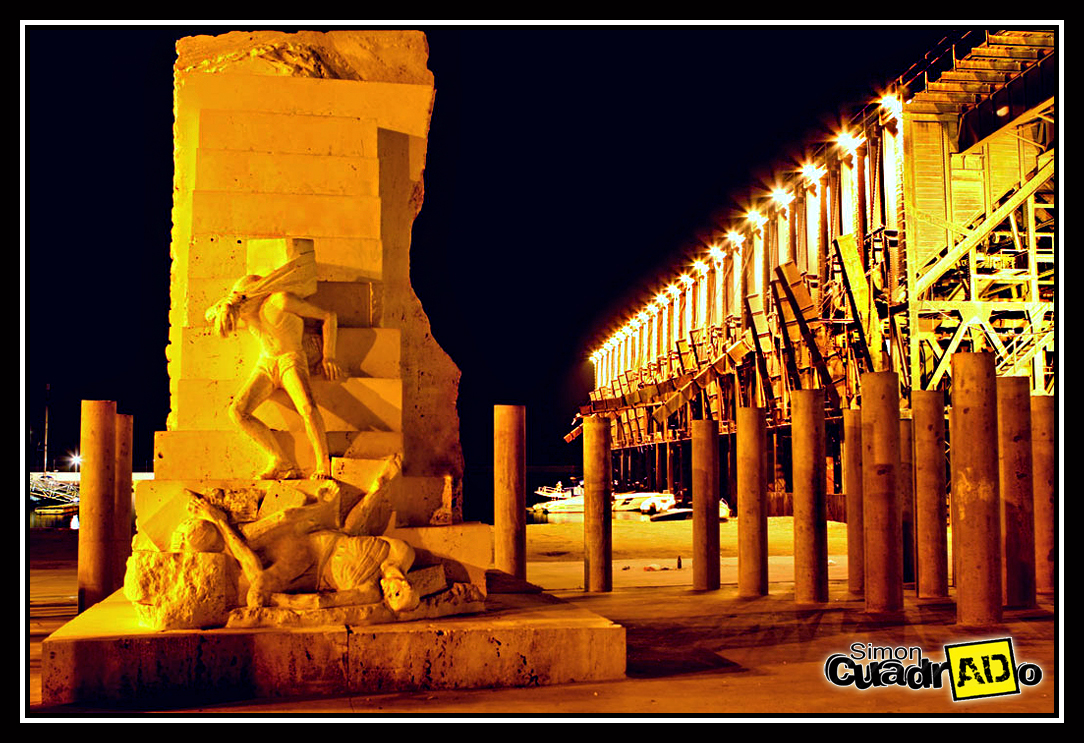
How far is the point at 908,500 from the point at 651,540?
1140 cm

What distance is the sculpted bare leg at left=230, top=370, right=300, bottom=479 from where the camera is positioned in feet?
32.5

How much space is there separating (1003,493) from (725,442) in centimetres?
3976

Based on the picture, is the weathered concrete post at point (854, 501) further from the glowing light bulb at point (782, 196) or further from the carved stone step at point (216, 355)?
the glowing light bulb at point (782, 196)

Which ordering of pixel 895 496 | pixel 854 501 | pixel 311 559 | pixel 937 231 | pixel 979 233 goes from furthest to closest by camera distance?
pixel 937 231 → pixel 979 233 → pixel 854 501 → pixel 895 496 → pixel 311 559

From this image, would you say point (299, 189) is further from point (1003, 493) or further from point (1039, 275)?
point (1039, 275)

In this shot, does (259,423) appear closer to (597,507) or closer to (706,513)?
(597,507)

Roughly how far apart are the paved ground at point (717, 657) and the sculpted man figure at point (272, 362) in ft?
8.22

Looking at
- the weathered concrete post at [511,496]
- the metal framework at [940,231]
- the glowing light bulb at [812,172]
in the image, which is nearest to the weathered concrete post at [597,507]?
the weathered concrete post at [511,496]

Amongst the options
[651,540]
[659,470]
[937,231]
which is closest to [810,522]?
[651,540]

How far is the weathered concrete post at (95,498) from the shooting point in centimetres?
1345

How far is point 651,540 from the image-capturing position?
Answer: 2622cm

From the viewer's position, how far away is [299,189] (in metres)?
10.8

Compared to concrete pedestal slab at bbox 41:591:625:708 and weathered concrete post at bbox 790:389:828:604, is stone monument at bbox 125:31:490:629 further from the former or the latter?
weathered concrete post at bbox 790:389:828:604

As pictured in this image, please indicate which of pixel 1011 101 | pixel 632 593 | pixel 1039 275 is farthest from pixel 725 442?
pixel 632 593
